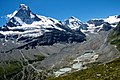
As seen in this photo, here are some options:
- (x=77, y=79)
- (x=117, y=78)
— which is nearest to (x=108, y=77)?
(x=117, y=78)

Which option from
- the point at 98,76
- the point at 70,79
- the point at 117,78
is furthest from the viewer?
the point at 70,79

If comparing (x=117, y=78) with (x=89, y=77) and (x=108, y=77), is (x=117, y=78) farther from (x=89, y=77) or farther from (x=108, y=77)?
(x=89, y=77)

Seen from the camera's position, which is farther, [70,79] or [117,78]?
[70,79]

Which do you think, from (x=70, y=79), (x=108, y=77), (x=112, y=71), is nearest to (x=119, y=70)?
(x=112, y=71)

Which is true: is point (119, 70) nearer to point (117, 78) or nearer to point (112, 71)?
point (112, 71)

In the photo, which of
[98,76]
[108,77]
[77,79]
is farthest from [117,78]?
[77,79]

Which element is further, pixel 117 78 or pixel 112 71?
pixel 112 71

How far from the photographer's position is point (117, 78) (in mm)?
30797

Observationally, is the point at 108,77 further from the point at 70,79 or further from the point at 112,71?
A: the point at 70,79

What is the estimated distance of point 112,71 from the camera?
117 ft

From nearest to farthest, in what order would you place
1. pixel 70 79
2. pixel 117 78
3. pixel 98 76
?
pixel 117 78
pixel 98 76
pixel 70 79

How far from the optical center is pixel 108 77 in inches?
1267

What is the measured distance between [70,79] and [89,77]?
390cm

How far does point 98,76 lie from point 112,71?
2164mm
